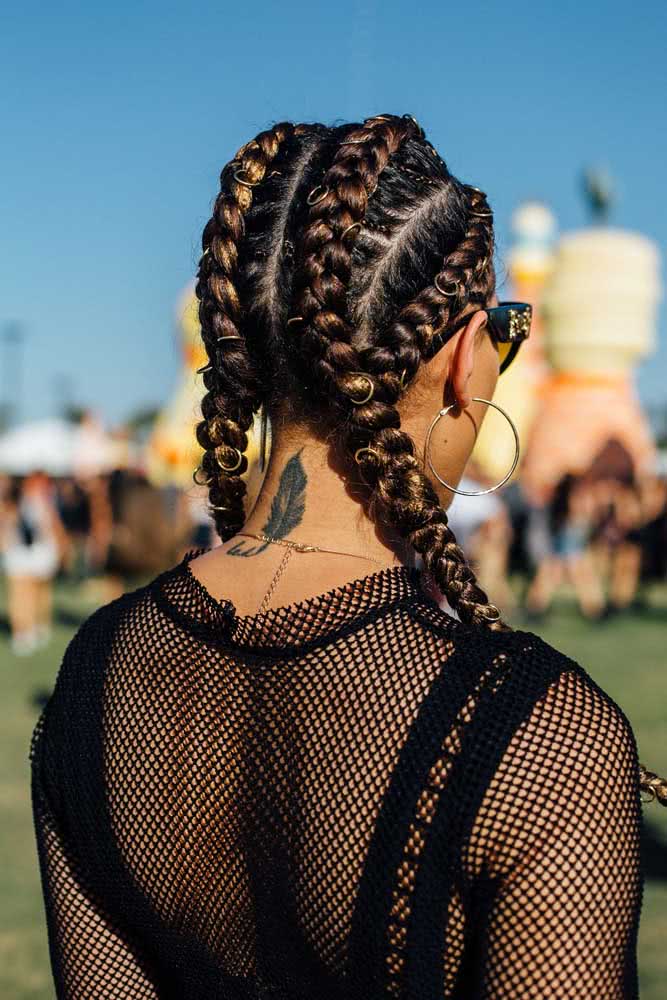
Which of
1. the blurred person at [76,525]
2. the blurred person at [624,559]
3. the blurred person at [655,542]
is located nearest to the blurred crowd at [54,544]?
the blurred person at [76,525]

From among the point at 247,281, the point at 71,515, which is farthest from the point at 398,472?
the point at 71,515

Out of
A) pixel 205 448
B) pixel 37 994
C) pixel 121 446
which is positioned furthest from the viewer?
pixel 121 446

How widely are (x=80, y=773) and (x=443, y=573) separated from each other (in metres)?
0.50

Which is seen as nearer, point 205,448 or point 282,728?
point 282,728

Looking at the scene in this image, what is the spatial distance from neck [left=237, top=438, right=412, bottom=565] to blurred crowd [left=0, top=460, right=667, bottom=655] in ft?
20.7

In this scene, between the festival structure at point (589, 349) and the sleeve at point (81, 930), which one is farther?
the festival structure at point (589, 349)

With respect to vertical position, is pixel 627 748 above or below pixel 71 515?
above

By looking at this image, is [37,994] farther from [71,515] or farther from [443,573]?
[71,515]

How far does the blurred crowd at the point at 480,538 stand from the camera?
10172 mm

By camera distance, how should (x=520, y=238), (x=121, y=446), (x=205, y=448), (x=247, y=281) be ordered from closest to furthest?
(x=247, y=281) → (x=205, y=448) → (x=121, y=446) → (x=520, y=238)

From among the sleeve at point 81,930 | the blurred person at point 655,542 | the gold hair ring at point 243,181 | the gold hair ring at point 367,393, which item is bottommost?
the blurred person at point 655,542

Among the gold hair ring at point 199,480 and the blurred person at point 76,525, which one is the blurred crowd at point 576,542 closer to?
the blurred person at point 76,525

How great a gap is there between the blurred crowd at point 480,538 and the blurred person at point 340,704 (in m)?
6.32

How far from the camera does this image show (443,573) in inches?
49.4
